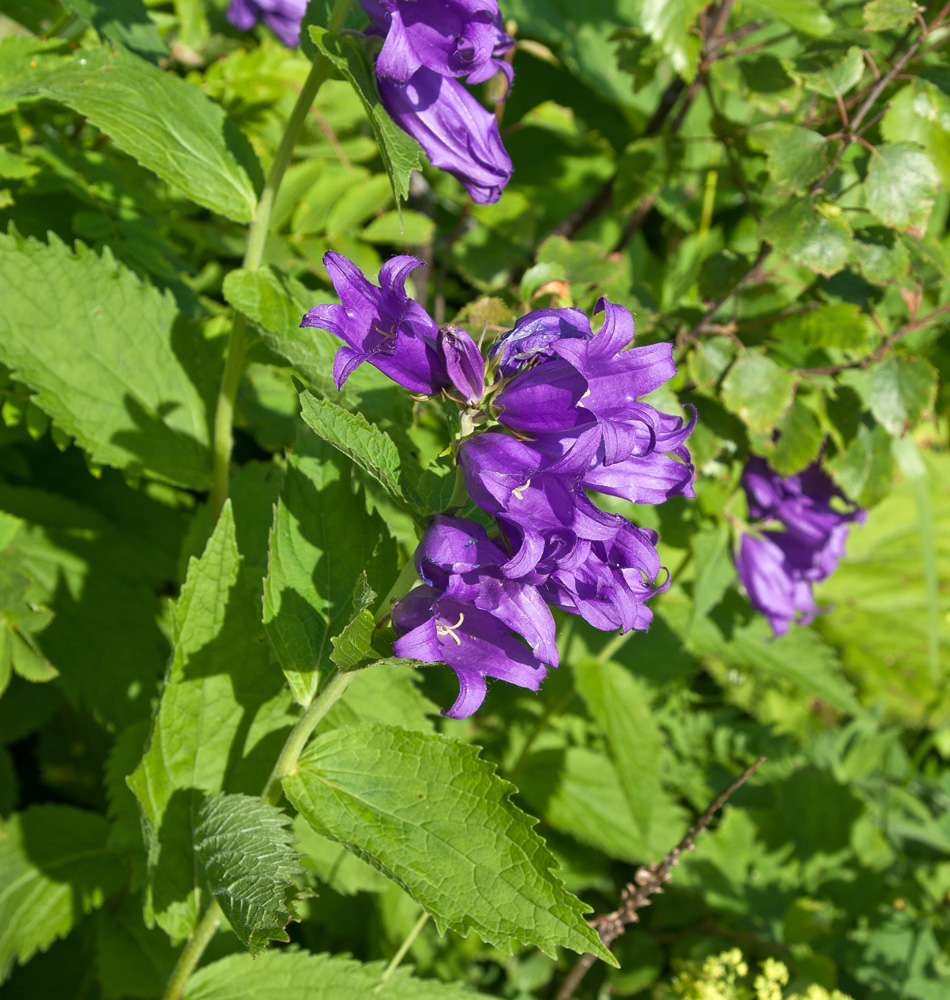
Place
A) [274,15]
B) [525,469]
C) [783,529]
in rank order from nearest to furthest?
[525,469] → [783,529] → [274,15]

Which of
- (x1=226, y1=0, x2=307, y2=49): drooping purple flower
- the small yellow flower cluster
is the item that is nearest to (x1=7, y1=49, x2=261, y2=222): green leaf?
(x1=226, y1=0, x2=307, y2=49): drooping purple flower

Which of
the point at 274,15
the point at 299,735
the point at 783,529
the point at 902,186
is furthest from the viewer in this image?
the point at 274,15

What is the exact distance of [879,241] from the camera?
1.98 m

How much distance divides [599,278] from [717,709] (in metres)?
2.14

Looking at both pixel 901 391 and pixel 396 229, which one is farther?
pixel 396 229

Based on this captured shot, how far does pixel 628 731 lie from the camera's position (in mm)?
2375

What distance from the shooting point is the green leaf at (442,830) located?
1152mm

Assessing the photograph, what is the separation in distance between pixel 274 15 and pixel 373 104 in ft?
5.26

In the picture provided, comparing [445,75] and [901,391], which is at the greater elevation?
[445,75]

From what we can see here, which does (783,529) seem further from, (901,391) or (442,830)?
(442,830)

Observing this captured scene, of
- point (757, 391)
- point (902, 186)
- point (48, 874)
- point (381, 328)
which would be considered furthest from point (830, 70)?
point (48, 874)

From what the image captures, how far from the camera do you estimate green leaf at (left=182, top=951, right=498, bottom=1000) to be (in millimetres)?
1521

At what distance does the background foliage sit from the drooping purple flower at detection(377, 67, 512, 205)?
0.10 metres

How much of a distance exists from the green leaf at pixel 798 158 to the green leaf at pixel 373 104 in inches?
33.9
